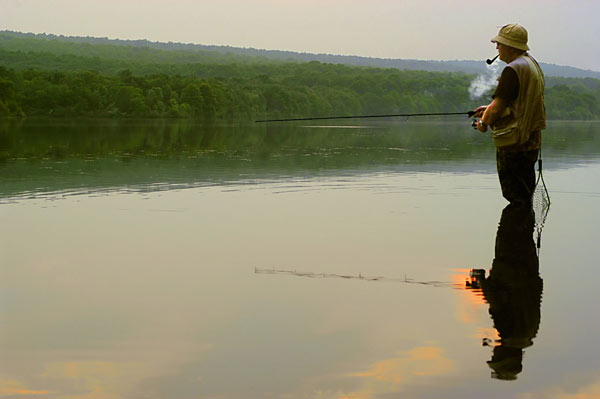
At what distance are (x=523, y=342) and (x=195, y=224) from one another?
625cm

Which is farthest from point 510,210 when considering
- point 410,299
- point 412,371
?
point 412,371

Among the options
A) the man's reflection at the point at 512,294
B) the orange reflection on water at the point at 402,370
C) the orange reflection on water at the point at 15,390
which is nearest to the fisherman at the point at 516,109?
the man's reflection at the point at 512,294

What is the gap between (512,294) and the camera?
278 inches

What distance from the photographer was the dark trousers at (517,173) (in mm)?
10305

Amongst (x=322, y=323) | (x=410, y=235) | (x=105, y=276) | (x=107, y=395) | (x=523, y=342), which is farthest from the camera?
(x=410, y=235)

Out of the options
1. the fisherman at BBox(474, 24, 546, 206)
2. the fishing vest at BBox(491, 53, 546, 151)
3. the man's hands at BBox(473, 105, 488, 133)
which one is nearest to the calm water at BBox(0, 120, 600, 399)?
the fisherman at BBox(474, 24, 546, 206)

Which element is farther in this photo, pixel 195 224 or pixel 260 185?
pixel 260 185

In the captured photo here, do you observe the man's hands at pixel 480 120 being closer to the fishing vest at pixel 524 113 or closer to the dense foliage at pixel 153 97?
the fishing vest at pixel 524 113

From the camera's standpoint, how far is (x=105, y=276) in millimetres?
7766

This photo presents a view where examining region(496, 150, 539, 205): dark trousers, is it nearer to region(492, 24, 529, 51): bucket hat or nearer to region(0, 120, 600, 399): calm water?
region(0, 120, 600, 399): calm water

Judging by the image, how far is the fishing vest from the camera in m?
9.91

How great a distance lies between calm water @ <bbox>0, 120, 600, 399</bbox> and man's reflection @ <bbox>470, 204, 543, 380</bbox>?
0.07 ft

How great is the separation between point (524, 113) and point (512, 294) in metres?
3.56

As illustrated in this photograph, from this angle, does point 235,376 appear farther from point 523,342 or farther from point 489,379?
point 523,342
